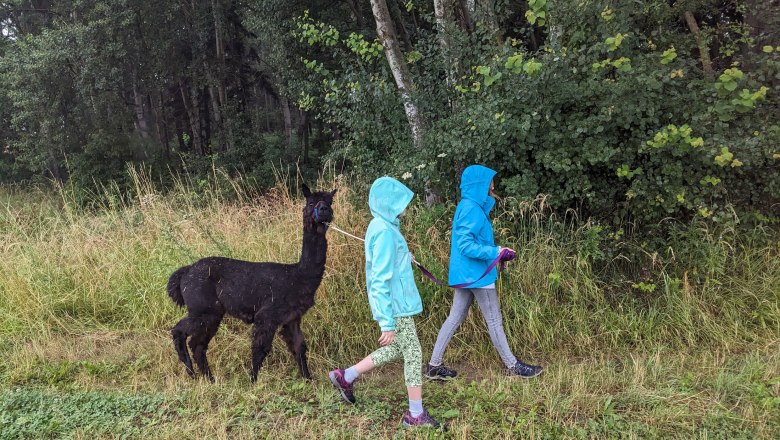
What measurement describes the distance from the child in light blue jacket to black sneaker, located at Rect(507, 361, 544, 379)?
1.04 m

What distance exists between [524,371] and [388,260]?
1648 millimetres

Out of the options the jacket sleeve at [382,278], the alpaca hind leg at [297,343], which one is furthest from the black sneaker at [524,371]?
the alpaca hind leg at [297,343]

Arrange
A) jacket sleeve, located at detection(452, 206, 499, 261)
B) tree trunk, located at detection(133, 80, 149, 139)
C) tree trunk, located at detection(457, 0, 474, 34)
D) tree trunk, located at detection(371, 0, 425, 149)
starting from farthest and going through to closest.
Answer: tree trunk, located at detection(133, 80, 149, 139) < tree trunk, located at detection(457, 0, 474, 34) < tree trunk, located at detection(371, 0, 425, 149) < jacket sleeve, located at detection(452, 206, 499, 261)

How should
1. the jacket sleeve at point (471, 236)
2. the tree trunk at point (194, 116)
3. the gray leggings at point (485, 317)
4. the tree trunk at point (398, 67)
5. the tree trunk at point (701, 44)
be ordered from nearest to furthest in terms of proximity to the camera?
the jacket sleeve at point (471, 236) → the gray leggings at point (485, 317) → the tree trunk at point (701, 44) → the tree trunk at point (398, 67) → the tree trunk at point (194, 116)

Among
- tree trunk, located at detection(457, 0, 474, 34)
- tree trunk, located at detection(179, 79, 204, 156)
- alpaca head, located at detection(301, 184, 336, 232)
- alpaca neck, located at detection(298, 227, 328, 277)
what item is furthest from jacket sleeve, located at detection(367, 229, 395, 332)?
tree trunk, located at detection(179, 79, 204, 156)

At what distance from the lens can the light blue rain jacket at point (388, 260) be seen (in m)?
3.15

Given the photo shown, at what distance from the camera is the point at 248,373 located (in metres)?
4.28

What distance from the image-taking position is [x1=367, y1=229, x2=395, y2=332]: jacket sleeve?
3121mm

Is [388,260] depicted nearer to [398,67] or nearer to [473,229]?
[473,229]

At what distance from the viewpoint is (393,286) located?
3.28 meters

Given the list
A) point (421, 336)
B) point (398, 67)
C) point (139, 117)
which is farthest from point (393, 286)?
point (139, 117)

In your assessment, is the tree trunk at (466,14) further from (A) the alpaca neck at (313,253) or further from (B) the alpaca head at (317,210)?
(A) the alpaca neck at (313,253)

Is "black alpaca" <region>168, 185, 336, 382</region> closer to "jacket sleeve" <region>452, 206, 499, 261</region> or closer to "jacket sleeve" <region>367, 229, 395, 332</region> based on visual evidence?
"jacket sleeve" <region>367, 229, 395, 332</region>

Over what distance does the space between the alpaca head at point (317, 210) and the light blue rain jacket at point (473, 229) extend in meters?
0.98
